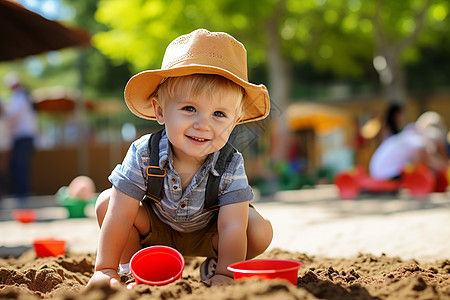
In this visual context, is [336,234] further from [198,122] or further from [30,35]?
[30,35]

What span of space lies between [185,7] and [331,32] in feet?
17.3

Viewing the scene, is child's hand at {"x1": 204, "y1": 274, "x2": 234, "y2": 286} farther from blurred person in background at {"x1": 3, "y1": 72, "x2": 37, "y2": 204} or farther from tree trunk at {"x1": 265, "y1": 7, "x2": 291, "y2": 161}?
tree trunk at {"x1": 265, "y1": 7, "x2": 291, "y2": 161}

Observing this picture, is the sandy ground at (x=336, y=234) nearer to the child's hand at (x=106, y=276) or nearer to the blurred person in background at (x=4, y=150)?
the child's hand at (x=106, y=276)

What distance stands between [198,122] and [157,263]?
554mm

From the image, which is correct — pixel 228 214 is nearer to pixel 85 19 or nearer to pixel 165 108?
pixel 165 108

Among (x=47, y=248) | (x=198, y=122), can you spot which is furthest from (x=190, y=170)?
(x=47, y=248)

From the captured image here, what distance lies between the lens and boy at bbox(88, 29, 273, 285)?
1952 mm

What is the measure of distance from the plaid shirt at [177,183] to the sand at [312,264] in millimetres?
334

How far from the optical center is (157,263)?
186cm

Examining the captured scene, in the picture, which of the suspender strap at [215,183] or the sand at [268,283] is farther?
the suspender strap at [215,183]

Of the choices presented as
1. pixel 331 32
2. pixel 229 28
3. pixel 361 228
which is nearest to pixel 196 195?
pixel 361 228

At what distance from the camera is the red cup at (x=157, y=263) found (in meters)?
1.80

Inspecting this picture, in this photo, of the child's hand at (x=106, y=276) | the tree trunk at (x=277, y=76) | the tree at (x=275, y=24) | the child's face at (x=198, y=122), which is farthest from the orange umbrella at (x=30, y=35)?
the tree trunk at (x=277, y=76)

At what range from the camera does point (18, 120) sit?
7461 millimetres
